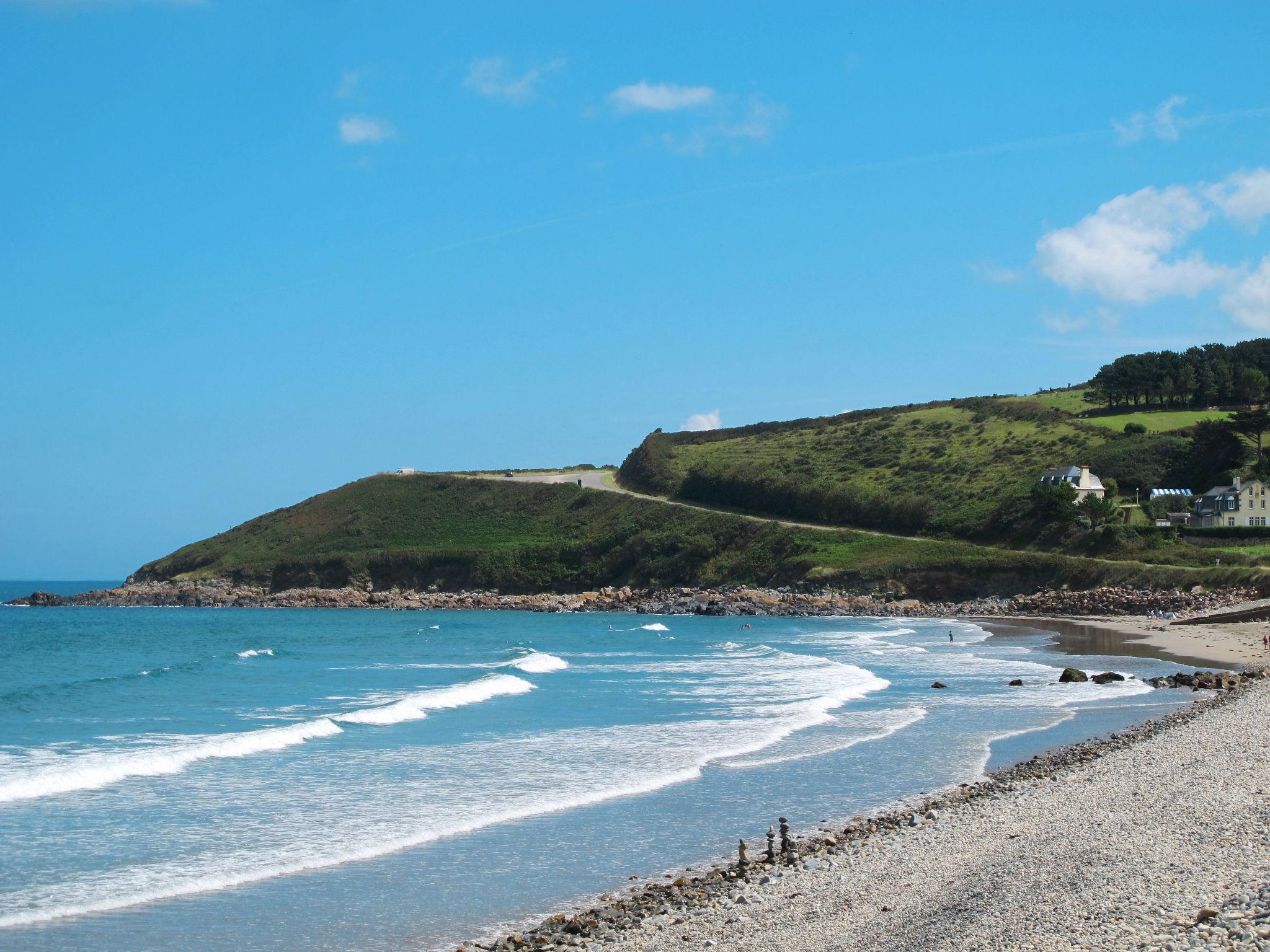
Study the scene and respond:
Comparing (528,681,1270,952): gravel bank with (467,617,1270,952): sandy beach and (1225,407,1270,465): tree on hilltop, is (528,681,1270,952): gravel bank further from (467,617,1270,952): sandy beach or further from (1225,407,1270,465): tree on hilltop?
(1225,407,1270,465): tree on hilltop

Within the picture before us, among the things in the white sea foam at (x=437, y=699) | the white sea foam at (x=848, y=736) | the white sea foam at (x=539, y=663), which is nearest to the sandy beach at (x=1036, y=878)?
the white sea foam at (x=848, y=736)

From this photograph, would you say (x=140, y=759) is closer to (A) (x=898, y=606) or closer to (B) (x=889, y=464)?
(A) (x=898, y=606)

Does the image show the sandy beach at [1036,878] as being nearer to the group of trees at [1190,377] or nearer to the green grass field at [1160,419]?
the green grass field at [1160,419]

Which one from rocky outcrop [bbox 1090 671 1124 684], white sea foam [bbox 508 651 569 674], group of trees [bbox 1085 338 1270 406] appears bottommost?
rocky outcrop [bbox 1090 671 1124 684]

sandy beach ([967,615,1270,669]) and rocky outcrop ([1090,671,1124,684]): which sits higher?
rocky outcrop ([1090,671,1124,684])

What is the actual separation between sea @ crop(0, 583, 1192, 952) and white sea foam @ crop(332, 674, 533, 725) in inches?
4.7

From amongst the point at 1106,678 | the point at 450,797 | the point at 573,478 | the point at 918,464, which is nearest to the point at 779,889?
the point at 450,797

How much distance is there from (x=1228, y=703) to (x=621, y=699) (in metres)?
14.0

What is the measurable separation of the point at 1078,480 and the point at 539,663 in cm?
4956

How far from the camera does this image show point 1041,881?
9.78 meters

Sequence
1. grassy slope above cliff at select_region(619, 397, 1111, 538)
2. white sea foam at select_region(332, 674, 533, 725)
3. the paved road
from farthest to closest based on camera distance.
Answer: the paved road → grassy slope above cliff at select_region(619, 397, 1111, 538) → white sea foam at select_region(332, 674, 533, 725)

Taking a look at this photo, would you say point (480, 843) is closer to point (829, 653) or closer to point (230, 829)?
point (230, 829)

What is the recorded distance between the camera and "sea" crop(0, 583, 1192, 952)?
11.4 meters

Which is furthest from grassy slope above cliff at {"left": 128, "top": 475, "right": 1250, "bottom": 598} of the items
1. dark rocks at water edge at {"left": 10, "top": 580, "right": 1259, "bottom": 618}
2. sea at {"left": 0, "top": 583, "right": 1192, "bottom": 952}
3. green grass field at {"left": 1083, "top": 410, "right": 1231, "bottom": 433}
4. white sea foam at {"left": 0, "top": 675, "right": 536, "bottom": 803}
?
white sea foam at {"left": 0, "top": 675, "right": 536, "bottom": 803}
